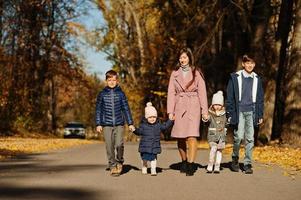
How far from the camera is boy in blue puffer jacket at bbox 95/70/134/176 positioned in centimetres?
1013

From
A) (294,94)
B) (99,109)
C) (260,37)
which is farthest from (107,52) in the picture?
(99,109)

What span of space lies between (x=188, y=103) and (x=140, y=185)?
2043mm

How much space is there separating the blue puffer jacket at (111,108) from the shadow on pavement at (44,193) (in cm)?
220

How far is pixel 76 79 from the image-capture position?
44.4 meters

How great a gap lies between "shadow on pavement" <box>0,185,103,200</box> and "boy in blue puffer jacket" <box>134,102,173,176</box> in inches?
87.7

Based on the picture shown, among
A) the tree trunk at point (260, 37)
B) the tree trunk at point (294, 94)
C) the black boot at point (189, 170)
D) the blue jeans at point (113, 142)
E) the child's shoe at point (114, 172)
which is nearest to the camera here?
the black boot at point (189, 170)

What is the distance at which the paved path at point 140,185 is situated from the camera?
749 cm

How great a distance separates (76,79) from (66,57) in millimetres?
Answer: 2701

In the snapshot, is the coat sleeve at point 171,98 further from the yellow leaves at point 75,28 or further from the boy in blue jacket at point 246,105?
the yellow leaves at point 75,28

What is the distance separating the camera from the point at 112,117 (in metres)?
10.1

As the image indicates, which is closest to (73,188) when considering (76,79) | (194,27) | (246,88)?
(246,88)

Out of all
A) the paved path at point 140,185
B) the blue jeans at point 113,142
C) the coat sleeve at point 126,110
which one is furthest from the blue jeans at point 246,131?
the blue jeans at point 113,142

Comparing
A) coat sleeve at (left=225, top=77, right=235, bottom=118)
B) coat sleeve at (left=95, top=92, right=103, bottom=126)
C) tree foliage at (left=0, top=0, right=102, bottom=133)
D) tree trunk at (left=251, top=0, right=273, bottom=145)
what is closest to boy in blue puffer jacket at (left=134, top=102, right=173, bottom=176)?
coat sleeve at (left=95, top=92, right=103, bottom=126)

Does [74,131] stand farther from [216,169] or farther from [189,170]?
[189,170]
